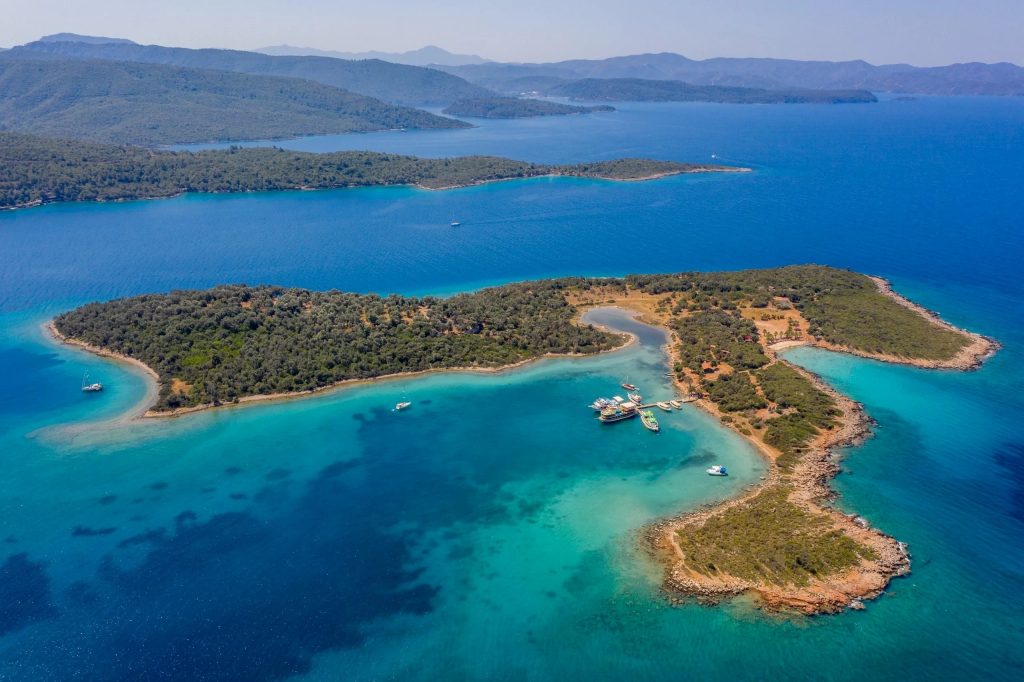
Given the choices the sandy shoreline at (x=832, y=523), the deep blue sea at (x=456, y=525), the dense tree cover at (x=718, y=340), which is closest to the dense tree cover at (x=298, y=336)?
the deep blue sea at (x=456, y=525)

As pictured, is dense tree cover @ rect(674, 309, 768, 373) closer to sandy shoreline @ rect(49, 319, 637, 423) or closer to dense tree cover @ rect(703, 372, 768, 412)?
dense tree cover @ rect(703, 372, 768, 412)

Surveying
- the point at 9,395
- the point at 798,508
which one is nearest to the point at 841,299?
the point at 798,508

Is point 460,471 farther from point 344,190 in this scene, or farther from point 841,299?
point 344,190

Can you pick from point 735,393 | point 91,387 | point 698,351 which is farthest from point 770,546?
point 91,387

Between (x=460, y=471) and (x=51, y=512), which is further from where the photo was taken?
(x=460, y=471)

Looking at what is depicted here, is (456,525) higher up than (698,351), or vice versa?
(698,351)

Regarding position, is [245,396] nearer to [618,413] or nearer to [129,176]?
[618,413]

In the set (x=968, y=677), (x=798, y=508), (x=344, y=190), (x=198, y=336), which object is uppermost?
(x=344, y=190)

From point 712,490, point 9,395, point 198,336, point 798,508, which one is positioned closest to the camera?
point 798,508
